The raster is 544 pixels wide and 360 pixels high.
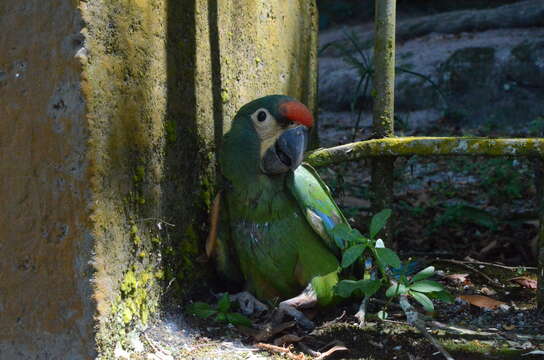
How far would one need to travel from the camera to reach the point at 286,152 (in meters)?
2.24

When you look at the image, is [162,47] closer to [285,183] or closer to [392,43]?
[285,183]

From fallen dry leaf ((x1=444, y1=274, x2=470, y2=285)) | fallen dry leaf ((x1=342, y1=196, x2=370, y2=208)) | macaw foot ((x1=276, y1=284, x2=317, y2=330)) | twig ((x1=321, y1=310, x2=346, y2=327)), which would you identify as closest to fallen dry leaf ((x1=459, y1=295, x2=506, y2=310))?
fallen dry leaf ((x1=444, y1=274, x2=470, y2=285))

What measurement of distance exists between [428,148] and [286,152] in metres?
0.58

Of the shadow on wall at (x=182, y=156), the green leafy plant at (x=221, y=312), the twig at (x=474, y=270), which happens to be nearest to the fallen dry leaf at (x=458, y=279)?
the twig at (x=474, y=270)

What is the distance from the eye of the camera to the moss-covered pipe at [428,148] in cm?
232

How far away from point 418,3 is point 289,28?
9206mm

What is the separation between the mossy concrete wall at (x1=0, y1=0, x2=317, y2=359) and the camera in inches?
68.3

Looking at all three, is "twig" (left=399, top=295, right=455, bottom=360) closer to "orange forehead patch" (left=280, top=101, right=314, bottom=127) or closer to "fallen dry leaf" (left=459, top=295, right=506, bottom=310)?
"fallen dry leaf" (left=459, top=295, right=506, bottom=310)

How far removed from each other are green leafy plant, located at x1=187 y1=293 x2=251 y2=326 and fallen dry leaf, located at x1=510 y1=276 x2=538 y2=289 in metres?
1.17

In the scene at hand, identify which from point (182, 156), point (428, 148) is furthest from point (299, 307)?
point (428, 148)

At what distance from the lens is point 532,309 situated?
2.38 metres

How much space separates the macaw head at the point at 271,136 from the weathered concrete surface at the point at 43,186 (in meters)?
0.69

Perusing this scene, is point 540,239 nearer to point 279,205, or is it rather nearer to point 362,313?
point 362,313

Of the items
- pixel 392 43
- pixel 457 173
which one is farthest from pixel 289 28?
pixel 457 173
